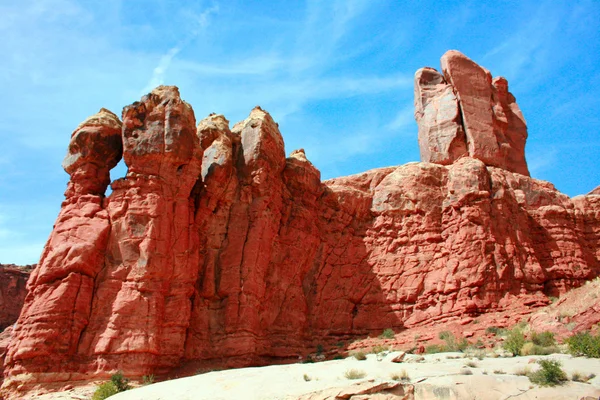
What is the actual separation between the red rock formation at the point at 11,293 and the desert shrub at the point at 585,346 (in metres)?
34.8

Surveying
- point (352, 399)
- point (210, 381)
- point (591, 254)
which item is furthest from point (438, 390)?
point (591, 254)

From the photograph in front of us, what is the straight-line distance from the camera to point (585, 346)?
1733cm

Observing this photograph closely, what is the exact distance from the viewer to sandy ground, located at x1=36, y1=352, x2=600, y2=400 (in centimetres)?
1426

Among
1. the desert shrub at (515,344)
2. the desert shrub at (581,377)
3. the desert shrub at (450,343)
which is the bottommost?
the desert shrub at (581,377)

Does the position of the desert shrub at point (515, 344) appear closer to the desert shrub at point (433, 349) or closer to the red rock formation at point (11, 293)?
the desert shrub at point (433, 349)

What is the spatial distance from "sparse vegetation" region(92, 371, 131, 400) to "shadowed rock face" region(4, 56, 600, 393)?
2.14 feet

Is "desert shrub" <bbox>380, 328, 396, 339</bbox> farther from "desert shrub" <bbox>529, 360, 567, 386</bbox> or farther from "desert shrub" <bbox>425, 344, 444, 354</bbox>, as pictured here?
"desert shrub" <bbox>529, 360, 567, 386</bbox>

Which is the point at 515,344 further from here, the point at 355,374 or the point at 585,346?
the point at 355,374

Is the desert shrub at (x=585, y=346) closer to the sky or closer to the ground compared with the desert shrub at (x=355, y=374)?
closer to the sky

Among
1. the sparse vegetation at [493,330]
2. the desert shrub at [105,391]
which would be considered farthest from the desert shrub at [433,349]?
the desert shrub at [105,391]

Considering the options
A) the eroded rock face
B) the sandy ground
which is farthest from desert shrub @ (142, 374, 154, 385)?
the eroded rock face

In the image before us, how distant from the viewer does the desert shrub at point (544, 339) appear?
19.8 meters

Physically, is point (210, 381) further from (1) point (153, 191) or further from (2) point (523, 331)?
(2) point (523, 331)

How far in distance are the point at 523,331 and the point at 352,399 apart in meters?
10.8
